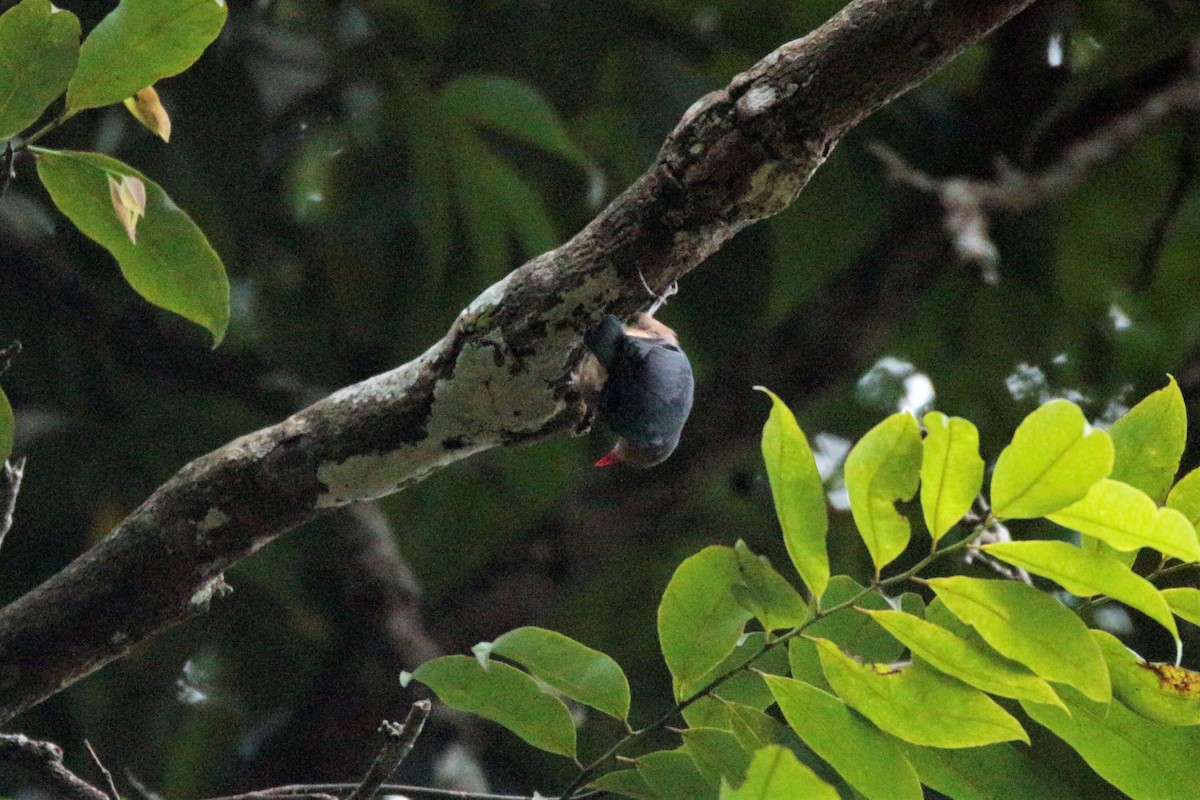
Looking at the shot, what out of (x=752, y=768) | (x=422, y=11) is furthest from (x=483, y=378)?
(x=422, y=11)

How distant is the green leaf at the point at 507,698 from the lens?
112 centimetres

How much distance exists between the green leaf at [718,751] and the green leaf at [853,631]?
0.37 ft

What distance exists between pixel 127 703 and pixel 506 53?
5.81 ft

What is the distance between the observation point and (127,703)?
3.12m

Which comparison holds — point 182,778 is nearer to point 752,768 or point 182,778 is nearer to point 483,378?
point 483,378

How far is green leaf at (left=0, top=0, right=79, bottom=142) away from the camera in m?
1.18

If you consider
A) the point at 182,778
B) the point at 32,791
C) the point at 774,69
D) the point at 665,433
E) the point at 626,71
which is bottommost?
the point at 182,778

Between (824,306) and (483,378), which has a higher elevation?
(483,378)

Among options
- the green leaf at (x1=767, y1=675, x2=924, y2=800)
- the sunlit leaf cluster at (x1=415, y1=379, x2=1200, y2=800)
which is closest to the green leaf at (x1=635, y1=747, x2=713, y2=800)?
the sunlit leaf cluster at (x1=415, y1=379, x2=1200, y2=800)

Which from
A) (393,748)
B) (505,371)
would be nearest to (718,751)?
(393,748)

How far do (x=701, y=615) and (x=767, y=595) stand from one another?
0.07m

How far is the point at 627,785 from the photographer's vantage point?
1.15 metres

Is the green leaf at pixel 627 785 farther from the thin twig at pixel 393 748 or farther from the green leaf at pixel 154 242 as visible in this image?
the green leaf at pixel 154 242

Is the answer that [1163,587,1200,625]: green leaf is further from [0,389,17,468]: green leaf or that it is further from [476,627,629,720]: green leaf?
[0,389,17,468]: green leaf
